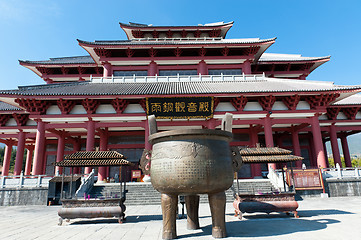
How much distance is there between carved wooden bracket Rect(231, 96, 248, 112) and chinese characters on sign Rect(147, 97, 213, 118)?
178 cm

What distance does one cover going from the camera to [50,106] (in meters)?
14.1

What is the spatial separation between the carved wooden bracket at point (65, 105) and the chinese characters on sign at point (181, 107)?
5284mm

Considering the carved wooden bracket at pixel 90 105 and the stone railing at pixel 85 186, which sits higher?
the carved wooden bracket at pixel 90 105

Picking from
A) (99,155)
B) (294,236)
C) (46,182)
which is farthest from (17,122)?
(294,236)

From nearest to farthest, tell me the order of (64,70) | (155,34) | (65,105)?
(65,105)
(64,70)
(155,34)

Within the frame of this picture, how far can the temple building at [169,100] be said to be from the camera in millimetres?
13570

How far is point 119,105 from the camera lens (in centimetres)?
1386

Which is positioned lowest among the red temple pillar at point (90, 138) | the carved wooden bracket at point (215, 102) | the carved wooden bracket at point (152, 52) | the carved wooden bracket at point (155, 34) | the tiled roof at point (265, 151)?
the tiled roof at point (265, 151)

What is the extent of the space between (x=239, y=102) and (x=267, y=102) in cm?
190

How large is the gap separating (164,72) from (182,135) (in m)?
16.4

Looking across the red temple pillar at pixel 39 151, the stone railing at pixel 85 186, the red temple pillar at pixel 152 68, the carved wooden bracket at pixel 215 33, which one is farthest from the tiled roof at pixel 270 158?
the carved wooden bracket at pixel 215 33

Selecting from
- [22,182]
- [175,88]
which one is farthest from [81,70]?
[22,182]

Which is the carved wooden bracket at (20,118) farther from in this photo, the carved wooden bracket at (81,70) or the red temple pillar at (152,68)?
the red temple pillar at (152,68)

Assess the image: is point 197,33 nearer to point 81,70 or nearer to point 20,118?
point 81,70
